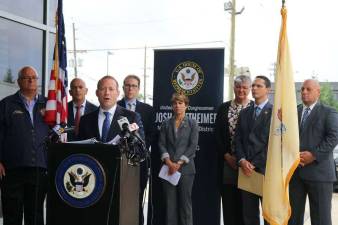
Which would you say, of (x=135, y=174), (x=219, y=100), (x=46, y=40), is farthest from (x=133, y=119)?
(x=46, y=40)

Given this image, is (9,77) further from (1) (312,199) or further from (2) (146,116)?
(1) (312,199)

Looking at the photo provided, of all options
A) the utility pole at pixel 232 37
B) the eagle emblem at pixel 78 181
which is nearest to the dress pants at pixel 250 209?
the eagle emblem at pixel 78 181

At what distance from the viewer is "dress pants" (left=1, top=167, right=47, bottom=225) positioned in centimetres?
390

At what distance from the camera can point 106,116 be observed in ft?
11.3

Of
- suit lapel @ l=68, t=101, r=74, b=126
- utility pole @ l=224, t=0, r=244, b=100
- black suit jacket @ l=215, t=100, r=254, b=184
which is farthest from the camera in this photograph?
utility pole @ l=224, t=0, r=244, b=100

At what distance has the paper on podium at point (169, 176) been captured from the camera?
4.54m

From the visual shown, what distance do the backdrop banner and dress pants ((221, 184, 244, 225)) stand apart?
1.19ft

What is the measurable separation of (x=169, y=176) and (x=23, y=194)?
1.47 meters

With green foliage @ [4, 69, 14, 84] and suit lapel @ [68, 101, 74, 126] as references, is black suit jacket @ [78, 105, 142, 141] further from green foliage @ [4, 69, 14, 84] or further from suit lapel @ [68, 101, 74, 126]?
green foliage @ [4, 69, 14, 84]

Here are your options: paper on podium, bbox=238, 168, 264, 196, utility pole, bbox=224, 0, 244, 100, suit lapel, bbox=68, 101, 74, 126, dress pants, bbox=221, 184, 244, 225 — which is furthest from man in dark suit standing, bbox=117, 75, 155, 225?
utility pole, bbox=224, 0, 244, 100

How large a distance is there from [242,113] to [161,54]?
4.39 feet

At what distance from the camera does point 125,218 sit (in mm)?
3039

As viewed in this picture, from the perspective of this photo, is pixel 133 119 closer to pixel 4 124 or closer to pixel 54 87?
pixel 54 87

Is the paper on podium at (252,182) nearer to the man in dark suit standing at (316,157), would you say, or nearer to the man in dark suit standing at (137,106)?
the man in dark suit standing at (316,157)
